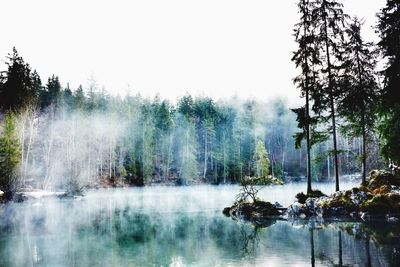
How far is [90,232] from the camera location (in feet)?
84.4

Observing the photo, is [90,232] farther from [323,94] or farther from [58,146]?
[58,146]

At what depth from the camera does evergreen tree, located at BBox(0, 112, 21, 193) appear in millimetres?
50469

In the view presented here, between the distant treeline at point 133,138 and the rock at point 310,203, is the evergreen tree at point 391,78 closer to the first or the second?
the rock at point 310,203

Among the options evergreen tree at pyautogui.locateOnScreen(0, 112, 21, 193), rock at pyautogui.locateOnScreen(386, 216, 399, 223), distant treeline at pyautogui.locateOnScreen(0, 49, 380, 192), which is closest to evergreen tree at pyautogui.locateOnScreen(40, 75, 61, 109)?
distant treeline at pyautogui.locateOnScreen(0, 49, 380, 192)

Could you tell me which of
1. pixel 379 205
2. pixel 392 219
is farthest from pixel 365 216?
pixel 392 219

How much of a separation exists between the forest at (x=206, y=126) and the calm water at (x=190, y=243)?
9.24 metres

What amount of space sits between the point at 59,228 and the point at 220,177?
202 ft

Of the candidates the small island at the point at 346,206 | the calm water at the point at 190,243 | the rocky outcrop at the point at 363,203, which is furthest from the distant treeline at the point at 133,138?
the rocky outcrop at the point at 363,203

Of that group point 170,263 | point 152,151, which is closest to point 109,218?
point 170,263

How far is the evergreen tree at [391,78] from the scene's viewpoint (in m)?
27.0

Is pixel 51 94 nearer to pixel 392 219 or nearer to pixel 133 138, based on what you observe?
pixel 133 138

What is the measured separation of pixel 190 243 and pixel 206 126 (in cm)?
7002

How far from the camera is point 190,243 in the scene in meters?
21.2

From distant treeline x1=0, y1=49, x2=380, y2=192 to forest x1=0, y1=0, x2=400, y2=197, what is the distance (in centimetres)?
23
